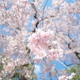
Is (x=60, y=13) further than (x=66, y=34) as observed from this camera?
No

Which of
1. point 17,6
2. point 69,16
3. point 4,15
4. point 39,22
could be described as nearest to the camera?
point 4,15

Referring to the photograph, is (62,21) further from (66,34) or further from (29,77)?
(29,77)

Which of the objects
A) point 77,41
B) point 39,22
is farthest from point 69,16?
point 39,22

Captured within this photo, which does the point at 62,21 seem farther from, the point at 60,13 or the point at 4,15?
the point at 4,15

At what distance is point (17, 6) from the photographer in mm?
7805

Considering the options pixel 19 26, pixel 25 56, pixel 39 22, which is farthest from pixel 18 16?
pixel 25 56

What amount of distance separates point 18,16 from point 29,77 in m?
2.67

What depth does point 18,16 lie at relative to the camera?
7.77 m

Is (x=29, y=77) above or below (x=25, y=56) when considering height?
below

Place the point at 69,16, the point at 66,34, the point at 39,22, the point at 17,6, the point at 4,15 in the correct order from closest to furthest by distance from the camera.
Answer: the point at 4,15 < the point at 17,6 < the point at 39,22 < the point at 69,16 < the point at 66,34

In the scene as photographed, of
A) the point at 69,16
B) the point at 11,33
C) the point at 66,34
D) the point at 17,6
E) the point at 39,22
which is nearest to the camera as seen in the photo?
the point at 17,6

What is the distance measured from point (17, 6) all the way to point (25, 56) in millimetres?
2213

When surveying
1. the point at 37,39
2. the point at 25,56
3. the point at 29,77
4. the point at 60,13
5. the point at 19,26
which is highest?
the point at 60,13

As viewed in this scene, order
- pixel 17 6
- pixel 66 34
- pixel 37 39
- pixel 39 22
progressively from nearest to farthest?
pixel 37 39
pixel 17 6
pixel 39 22
pixel 66 34
